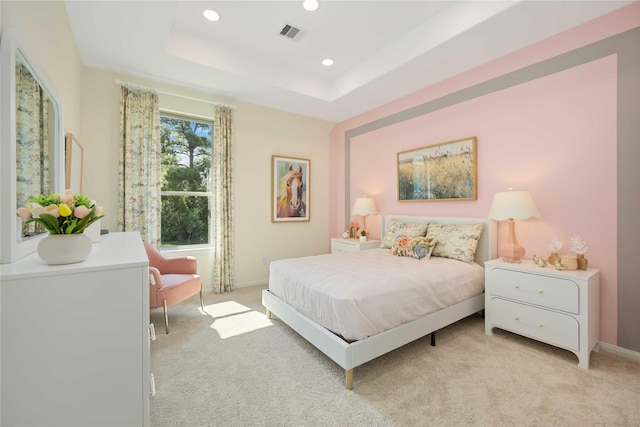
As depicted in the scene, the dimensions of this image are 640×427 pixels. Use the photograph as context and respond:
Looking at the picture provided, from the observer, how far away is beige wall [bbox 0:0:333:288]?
193cm

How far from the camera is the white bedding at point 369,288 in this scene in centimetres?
197

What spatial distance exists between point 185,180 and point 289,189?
64.4 inches

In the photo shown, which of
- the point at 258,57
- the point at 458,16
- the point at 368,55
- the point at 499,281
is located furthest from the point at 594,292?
the point at 258,57

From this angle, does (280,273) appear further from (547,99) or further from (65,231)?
(547,99)

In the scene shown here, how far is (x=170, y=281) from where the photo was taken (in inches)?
116

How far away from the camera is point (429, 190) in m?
3.77

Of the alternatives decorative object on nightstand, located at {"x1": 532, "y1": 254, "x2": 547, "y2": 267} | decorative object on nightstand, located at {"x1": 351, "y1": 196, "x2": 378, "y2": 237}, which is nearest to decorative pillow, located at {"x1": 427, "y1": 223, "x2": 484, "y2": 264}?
decorative object on nightstand, located at {"x1": 532, "y1": 254, "x2": 547, "y2": 267}

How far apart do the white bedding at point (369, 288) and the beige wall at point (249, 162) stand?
1.59 metres

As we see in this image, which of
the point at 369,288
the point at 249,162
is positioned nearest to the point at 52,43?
the point at 249,162

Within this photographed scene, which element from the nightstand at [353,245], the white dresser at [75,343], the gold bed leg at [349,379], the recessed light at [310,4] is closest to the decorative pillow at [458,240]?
the nightstand at [353,245]

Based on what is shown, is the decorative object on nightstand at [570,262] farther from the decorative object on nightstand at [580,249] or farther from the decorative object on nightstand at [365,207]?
the decorative object on nightstand at [365,207]

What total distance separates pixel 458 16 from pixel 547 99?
121cm

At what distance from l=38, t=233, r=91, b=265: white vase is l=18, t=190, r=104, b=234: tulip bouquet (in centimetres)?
4

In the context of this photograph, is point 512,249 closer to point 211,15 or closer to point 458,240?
point 458,240
